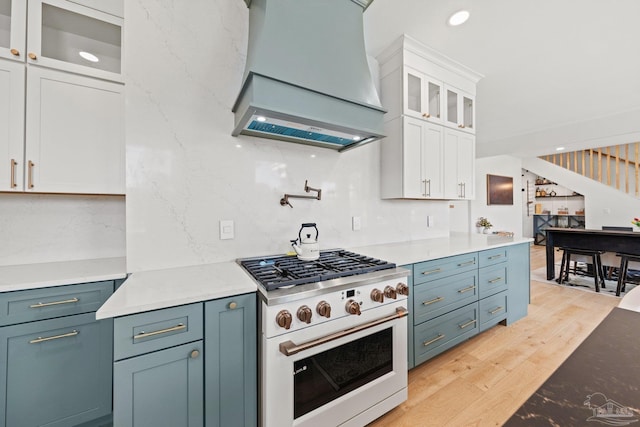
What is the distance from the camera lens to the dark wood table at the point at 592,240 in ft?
12.2

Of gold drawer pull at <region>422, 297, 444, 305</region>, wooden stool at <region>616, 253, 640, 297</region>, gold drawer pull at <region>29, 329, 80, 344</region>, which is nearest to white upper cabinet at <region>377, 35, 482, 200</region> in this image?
gold drawer pull at <region>422, 297, 444, 305</region>

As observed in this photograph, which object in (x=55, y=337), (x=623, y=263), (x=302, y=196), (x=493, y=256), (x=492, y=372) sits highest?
(x=302, y=196)

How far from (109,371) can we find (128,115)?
4.80 feet

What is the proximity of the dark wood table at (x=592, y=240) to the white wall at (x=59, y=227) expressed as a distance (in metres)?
6.13

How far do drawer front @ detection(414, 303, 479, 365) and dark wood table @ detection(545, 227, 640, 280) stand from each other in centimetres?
345

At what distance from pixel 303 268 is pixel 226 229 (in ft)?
2.11

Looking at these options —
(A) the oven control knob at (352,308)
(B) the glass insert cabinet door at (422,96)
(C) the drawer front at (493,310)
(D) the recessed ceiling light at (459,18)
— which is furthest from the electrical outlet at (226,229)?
(D) the recessed ceiling light at (459,18)

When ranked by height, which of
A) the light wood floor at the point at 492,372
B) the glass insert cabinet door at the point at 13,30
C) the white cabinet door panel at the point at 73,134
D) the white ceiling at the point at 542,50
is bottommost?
the light wood floor at the point at 492,372

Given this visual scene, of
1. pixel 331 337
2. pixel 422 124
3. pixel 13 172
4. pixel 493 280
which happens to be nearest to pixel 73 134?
pixel 13 172

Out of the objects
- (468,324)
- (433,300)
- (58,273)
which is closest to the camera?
(58,273)

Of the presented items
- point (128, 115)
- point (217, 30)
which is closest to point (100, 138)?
point (128, 115)

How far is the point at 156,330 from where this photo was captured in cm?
105

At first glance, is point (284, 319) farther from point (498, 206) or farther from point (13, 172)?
point (498, 206)

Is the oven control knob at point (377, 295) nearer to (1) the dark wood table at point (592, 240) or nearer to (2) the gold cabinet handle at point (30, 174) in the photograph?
(2) the gold cabinet handle at point (30, 174)
